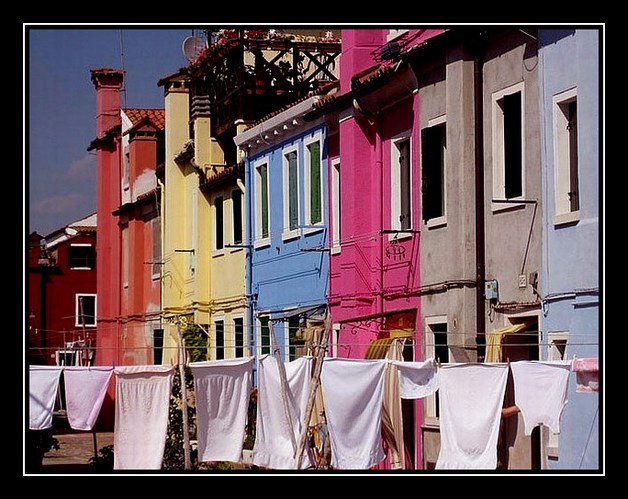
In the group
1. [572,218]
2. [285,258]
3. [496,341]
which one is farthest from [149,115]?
[572,218]

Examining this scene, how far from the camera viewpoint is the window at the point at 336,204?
1118 inches

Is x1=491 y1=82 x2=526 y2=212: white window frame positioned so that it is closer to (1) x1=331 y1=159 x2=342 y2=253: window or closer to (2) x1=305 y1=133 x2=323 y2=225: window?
(1) x1=331 y1=159 x2=342 y2=253: window

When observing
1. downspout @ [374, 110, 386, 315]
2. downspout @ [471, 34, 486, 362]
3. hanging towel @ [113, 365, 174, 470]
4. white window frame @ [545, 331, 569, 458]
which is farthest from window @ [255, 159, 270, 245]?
white window frame @ [545, 331, 569, 458]

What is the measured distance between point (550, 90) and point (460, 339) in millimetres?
3926

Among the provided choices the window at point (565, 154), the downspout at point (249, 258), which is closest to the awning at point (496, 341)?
the window at point (565, 154)

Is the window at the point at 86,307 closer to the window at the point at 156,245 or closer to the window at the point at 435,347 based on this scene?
the window at the point at 156,245

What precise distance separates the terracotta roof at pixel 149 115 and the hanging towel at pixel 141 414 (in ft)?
80.8

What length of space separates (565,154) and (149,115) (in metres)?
27.7

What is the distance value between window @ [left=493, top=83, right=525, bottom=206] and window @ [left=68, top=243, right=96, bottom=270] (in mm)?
37607

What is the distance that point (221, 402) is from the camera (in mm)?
20562

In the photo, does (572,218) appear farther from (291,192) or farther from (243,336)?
(243,336)

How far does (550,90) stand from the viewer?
773 inches

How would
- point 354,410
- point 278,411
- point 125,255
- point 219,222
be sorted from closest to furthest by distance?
1. point 354,410
2. point 278,411
3. point 219,222
4. point 125,255
